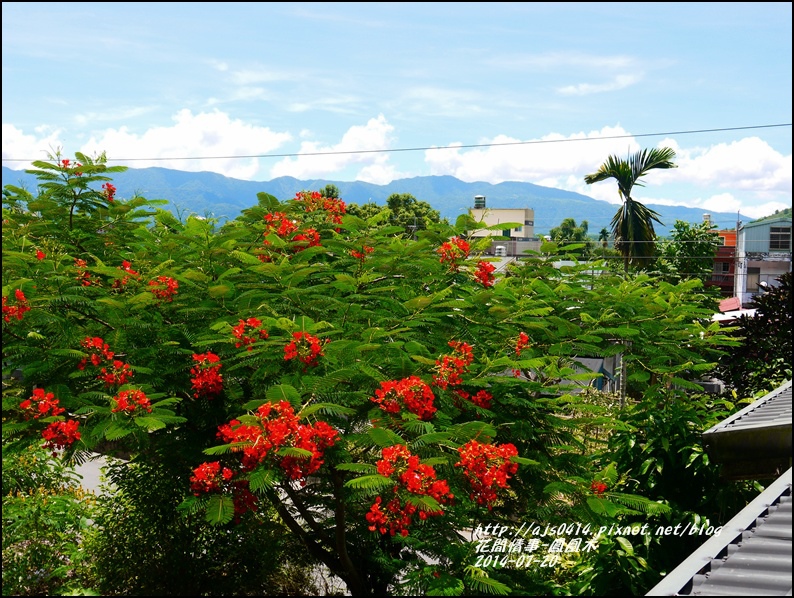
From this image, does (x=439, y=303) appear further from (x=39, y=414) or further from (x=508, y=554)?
(x=39, y=414)

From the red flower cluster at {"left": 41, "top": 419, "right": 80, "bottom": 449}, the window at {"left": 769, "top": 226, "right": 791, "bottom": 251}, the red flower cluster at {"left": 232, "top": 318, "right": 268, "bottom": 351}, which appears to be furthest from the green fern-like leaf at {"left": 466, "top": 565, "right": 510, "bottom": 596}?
the window at {"left": 769, "top": 226, "right": 791, "bottom": 251}

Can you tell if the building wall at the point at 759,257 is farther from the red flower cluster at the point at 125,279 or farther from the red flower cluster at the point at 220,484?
the red flower cluster at the point at 220,484

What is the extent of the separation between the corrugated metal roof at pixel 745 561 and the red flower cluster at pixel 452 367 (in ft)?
6.77

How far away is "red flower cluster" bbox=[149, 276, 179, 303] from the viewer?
5551mm

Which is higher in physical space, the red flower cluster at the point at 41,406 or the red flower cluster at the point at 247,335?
the red flower cluster at the point at 247,335

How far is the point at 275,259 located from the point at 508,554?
3344 millimetres

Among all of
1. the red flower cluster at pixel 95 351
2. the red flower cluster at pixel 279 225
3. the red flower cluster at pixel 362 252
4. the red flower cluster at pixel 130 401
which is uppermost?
the red flower cluster at pixel 279 225

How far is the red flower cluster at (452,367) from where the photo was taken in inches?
199

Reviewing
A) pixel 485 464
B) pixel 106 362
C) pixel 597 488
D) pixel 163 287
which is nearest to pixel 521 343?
pixel 597 488

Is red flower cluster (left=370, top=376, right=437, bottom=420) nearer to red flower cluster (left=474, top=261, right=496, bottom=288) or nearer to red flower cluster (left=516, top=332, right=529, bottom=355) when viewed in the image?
red flower cluster (left=516, top=332, right=529, bottom=355)

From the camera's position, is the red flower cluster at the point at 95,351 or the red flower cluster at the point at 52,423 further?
the red flower cluster at the point at 95,351

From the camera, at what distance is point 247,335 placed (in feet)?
16.4

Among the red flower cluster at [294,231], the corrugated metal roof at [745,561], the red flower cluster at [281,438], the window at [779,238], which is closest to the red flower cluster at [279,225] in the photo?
the red flower cluster at [294,231]

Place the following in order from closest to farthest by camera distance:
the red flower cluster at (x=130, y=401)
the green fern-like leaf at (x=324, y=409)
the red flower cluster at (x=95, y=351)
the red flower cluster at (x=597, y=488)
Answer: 1. the green fern-like leaf at (x=324, y=409)
2. the red flower cluster at (x=130, y=401)
3. the red flower cluster at (x=95, y=351)
4. the red flower cluster at (x=597, y=488)
